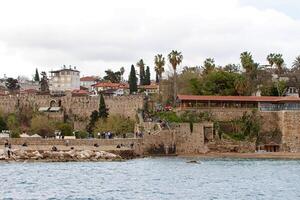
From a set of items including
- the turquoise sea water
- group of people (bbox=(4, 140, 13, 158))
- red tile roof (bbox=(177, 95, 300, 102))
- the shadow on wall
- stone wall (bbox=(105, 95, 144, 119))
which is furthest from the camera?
stone wall (bbox=(105, 95, 144, 119))

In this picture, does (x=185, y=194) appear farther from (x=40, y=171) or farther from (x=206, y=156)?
(x=206, y=156)

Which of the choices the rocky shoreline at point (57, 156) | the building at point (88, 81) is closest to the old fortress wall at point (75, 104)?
the rocky shoreline at point (57, 156)

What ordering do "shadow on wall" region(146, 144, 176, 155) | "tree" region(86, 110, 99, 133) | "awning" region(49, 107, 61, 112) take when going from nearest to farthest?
1. "shadow on wall" region(146, 144, 176, 155)
2. "tree" region(86, 110, 99, 133)
3. "awning" region(49, 107, 61, 112)

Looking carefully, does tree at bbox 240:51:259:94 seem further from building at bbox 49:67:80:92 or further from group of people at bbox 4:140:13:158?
building at bbox 49:67:80:92

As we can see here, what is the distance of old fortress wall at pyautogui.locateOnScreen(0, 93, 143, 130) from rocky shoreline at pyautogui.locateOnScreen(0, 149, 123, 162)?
24063 millimetres

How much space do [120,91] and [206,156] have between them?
43853mm

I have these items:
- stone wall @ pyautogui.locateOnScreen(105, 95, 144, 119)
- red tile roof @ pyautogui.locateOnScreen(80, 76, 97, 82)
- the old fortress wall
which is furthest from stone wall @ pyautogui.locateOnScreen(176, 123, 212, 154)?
red tile roof @ pyautogui.locateOnScreen(80, 76, 97, 82)

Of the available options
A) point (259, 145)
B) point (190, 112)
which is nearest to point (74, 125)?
point (190, 112)

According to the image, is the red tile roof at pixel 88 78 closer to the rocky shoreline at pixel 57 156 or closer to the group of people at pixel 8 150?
the group of people at pixel 8 150

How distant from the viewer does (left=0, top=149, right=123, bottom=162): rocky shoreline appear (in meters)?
61.2

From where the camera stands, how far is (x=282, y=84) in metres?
91.7

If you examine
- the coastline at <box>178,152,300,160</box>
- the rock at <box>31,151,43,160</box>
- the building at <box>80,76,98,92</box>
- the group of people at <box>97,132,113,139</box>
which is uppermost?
the building at <box>80,76,98,92</box>

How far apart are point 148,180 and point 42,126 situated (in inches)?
1627

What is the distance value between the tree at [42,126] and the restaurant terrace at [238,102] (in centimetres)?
1499
